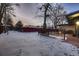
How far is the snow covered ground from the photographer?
6.50ft

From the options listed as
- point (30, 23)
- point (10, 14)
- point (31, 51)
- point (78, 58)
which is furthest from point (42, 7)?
point (78, 58)

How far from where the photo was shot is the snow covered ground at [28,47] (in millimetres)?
1981

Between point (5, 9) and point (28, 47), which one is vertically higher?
point (5, 9)

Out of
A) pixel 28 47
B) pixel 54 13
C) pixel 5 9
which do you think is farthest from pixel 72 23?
pixel 5 9

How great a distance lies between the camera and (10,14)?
2002 mm

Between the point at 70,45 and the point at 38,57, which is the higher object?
the point at 70,45

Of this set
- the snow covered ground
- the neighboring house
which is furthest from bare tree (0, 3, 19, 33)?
the neighboring house

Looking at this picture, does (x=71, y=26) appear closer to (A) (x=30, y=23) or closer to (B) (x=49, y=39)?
(B) (x=49, y=39)

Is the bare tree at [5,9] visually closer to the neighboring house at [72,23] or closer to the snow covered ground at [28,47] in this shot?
the snow covered ground at [28,47]

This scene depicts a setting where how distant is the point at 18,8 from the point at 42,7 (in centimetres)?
30

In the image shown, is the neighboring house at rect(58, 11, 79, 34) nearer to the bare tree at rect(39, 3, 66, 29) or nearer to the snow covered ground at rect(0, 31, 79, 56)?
the bare tree at rect(39, 3, 66, 29)

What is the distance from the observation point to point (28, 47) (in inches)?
78.6

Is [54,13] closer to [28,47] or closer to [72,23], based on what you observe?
[72,23]

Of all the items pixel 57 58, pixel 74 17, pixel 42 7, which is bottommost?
pixel 57 58
